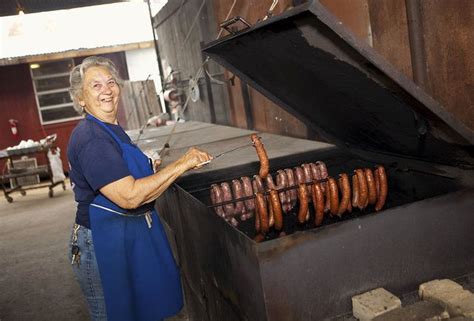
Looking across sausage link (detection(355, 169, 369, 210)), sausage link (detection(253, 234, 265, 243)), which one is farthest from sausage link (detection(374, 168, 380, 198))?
sausage link (detection(253, 234, 265, 243))

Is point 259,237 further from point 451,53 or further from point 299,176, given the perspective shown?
point 451,53

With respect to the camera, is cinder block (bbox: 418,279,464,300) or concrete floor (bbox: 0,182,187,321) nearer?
cinder block (bbox: 418,279,464,300)

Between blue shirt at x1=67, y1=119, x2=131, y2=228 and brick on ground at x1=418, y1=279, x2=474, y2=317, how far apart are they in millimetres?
1759

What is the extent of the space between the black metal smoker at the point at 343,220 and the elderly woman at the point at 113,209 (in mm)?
360

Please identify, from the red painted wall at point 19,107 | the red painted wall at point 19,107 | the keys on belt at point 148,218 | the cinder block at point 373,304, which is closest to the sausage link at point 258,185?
the keys on belt at point 148,218

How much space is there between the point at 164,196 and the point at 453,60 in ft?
11.2

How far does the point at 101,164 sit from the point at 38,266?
566cm

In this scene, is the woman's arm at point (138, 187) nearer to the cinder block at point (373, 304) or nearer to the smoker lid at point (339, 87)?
the smoker lid at point (339, 87)

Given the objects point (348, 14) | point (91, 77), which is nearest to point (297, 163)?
point (348, 14)

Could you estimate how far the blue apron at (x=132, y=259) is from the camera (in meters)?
2.75

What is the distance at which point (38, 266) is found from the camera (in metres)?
7.17

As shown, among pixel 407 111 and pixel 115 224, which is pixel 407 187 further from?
pixel 115 224

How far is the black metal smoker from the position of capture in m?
2.08

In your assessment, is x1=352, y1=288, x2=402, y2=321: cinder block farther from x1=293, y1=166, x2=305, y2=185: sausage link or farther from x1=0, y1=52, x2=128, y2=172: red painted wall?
x1=0, y1=52, x2=128, y2=172: red painted wall
